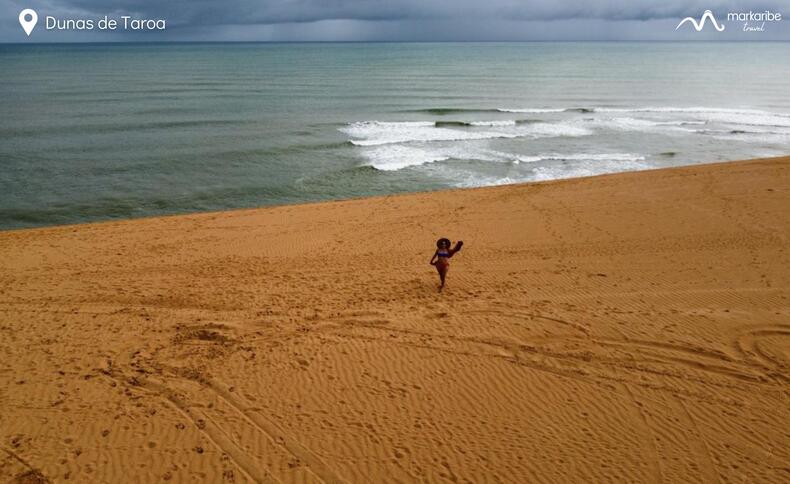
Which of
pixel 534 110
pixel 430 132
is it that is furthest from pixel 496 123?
pixel 534 110

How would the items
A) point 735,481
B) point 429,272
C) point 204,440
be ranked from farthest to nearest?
1. point 429,272
2. point 204,440
3. point 735,481

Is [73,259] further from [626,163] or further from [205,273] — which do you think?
[626,163]

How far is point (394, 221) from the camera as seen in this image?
14.4 metres

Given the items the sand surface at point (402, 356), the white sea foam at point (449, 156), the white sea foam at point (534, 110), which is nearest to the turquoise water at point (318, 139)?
the white sea foam at point (449, 156)

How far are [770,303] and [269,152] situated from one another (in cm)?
2080

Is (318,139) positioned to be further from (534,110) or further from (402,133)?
(534,110)

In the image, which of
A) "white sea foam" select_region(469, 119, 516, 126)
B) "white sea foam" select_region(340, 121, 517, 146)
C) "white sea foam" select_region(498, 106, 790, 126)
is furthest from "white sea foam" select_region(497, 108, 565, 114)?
"white sea foam" select_region(340, 121, 517, 146)

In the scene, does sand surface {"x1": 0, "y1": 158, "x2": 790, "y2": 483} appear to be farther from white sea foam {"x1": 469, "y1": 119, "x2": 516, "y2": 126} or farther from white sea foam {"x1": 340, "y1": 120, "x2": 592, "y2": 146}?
white sea foam {"x1": 469, "y1": 119, "x2": 516, "y2": 126}

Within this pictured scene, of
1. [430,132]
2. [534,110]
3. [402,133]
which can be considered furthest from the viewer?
Result: [534,110]

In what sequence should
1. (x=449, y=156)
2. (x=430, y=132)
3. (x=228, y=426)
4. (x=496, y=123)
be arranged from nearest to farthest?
(x=228, y=426) < (x=449, y=156) < (x=430, y=132) < (x=496, y=123)

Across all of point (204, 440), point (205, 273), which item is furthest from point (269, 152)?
point (204, 440)

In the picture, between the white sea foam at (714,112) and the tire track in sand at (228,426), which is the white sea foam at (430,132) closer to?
the white sea foam at (714,112)

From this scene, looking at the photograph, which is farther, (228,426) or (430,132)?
(430,132)

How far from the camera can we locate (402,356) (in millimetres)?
7750
